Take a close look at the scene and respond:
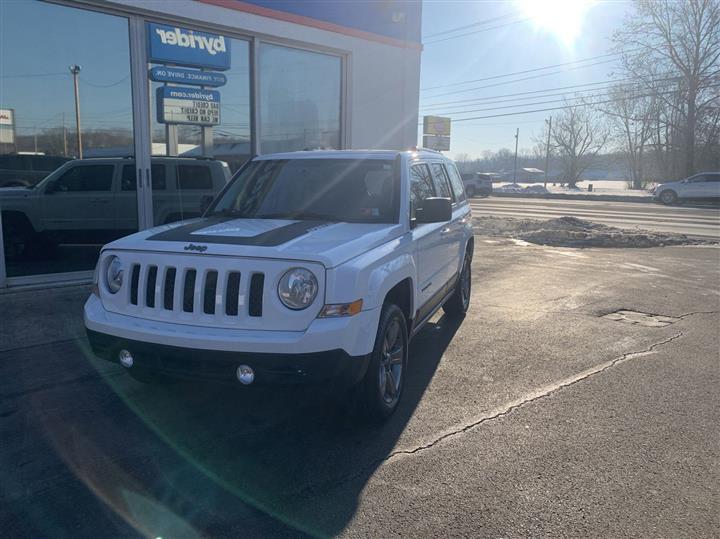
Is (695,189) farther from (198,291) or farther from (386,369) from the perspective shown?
(198,291)

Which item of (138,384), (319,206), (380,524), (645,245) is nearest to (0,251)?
(138,384)

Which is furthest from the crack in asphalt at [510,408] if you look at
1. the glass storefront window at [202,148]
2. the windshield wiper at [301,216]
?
the glass storefront window at [202,148]

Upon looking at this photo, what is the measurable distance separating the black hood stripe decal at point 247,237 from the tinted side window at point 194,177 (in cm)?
480

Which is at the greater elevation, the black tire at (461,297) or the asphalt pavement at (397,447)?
the black tire at (461,297)

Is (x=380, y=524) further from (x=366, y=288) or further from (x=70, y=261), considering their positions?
(x=70, y=261)

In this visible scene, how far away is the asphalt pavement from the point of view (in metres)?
3.02

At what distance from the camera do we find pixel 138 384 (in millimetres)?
4820

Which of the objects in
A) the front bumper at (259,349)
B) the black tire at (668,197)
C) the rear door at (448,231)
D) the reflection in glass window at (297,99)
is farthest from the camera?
the black tire at (668,197)

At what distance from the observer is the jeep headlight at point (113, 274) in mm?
3957

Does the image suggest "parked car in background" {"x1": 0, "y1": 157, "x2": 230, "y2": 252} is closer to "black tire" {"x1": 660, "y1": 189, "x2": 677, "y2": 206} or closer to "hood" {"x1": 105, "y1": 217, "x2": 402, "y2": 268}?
"hood" {"x1": 105, "y1": 217, "x2": 402, "y2": 268}

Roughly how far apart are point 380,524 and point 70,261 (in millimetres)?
6974

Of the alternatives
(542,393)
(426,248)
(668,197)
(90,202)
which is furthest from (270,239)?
(668,197)

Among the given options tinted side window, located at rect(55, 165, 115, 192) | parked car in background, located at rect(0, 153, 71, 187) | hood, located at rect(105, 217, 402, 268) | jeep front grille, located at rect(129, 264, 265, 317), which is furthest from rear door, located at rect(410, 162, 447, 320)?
parked car in background, located at rect(0, 153, 71, 187)

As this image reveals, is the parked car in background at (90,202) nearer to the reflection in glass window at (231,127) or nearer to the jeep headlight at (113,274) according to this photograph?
the reflection in glass window at (231,127)
